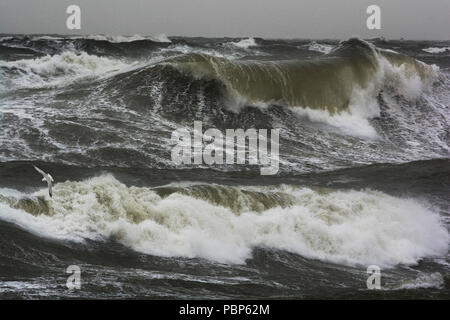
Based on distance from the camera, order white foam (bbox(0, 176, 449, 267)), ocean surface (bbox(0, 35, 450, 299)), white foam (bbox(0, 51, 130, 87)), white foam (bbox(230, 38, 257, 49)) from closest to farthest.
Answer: ocean surface (bbox(0, 35, 450, 299)) → white foam (bbox(0, 176, 449, 267)) → white foam (bbox(0, 51, 130, 87)) → white foam (bbox(230, 38, 257, 49))

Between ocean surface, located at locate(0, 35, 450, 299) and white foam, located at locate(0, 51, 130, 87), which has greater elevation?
white foam, located at locate(0, 51, 130, 87)

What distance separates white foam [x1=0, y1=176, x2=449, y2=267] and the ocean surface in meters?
0.02

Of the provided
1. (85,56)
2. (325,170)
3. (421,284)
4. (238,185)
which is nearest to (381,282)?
(421,284)

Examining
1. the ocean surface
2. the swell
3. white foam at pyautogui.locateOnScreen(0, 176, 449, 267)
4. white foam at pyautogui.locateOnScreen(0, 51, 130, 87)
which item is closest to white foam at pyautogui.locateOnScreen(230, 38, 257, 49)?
white foam at pyautogui.locateOnScreen(0, 51, 130, 87)

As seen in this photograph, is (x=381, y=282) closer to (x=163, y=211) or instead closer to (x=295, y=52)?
(x=163, y=211)

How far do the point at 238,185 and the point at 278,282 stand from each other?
127 inches

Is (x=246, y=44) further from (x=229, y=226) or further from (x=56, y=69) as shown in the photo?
(x=229, y=226)

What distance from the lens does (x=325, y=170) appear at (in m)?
12.5

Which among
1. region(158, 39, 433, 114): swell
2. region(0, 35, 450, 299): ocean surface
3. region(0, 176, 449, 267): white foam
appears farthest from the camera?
region(158, 39, 433, 114): swell

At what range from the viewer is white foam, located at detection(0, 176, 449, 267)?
27.1ft

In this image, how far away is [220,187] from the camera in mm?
9836

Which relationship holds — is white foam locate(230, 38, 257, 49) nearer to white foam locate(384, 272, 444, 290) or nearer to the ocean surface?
the ocean surface

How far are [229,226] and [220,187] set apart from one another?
3.16ft

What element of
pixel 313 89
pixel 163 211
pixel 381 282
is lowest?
pixel 381 282
